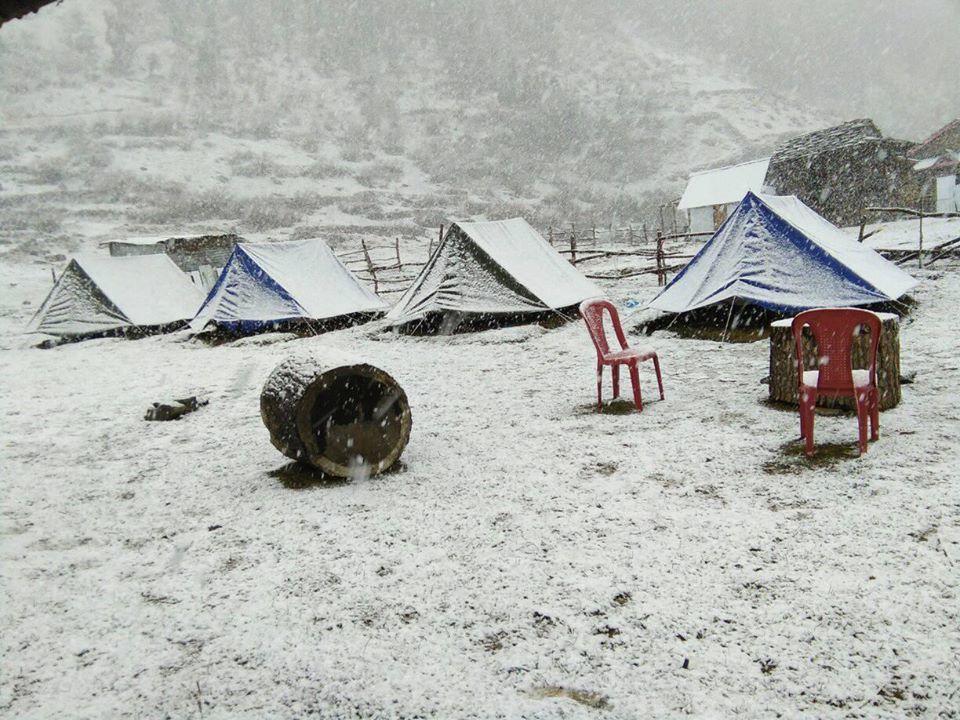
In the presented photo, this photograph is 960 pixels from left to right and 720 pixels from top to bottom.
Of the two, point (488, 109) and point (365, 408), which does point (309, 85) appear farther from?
point (365, 408)

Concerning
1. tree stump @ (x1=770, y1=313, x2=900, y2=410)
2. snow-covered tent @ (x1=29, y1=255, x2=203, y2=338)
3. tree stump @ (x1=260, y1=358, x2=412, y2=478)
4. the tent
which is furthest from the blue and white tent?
snow-covered tent @ (x1=29, y1=255, x2=203, y2=338)

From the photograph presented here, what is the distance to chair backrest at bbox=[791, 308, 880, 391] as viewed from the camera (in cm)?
383

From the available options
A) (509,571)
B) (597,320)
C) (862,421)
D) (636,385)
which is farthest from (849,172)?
(509,571)

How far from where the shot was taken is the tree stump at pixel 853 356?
4543 mm

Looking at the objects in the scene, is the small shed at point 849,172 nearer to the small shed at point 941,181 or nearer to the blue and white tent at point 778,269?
the small shed at point 941,181

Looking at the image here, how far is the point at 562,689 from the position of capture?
2.09m

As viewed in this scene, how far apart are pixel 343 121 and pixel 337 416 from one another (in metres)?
78.1

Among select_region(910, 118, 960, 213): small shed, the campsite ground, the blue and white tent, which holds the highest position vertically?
select_region(910, 118, 960, 213): small shed

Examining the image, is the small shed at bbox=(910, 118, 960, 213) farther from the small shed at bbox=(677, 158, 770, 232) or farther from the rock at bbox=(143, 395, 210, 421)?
the rock at bbox=(143, 395, 210, 421)

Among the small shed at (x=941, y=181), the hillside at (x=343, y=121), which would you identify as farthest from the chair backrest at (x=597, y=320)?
the hillside at (x=343, y=121)

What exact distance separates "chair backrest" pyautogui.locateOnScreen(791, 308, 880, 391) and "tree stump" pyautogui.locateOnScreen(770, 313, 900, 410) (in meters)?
0.43

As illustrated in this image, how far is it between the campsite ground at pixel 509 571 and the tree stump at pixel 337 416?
174mm

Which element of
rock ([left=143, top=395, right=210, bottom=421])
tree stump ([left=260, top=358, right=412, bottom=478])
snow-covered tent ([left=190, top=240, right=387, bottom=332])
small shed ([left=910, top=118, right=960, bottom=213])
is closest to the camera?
tree stump ([left=260, top=358, right=412, bottom=478])

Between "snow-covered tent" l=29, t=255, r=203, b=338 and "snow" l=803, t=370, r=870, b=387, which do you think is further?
"snow-covered tent" l=29, t=255, r=203, b=338
